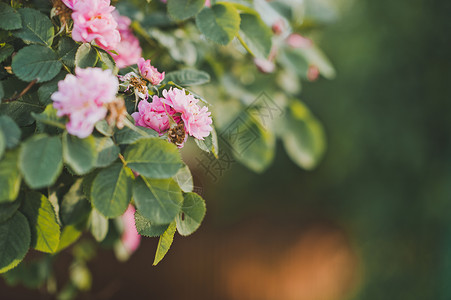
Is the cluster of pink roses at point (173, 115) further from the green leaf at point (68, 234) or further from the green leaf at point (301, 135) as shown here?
the green leaf at point (301, 135)

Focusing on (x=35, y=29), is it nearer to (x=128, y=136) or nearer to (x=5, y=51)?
(x=5, y=51)

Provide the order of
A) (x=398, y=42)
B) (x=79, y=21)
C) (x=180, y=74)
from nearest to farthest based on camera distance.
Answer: (x=79, y=21)
(x=180, y=74)
(x=398, y=42)

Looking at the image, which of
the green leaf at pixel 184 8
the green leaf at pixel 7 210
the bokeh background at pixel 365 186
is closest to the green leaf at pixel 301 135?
the green leaf at pixel 184 8

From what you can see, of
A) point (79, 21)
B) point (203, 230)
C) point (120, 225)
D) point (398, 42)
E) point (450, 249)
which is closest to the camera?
point (79, 21)

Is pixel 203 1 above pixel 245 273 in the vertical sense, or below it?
above

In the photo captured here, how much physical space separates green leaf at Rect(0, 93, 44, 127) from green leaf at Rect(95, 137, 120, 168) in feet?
0.54

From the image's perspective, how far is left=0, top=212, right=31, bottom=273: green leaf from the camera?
0.72 metres

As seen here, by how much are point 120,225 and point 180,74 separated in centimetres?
59

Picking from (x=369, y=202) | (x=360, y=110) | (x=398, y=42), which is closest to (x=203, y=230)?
(x=369, y=202)

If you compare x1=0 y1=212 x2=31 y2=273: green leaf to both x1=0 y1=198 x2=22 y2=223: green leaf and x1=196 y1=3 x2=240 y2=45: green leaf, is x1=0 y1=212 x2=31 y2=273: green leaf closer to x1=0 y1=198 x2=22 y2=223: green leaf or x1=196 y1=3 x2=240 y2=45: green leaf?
x1=0 y1=198 x2=22 y2=223: green leaf

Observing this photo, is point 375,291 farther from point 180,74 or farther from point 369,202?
point 180,74

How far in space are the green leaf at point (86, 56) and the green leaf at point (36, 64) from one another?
0.04 meters

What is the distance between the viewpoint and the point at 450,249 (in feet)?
10.6

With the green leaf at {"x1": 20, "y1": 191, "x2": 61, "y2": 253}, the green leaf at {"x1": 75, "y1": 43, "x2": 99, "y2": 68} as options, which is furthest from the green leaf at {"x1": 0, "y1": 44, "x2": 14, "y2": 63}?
the green leaf at {"x1": 20, "y1": 191, "x2": 61, "y2": 253}
